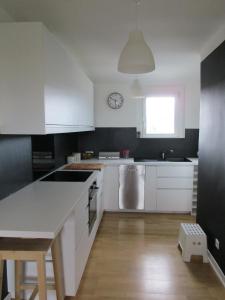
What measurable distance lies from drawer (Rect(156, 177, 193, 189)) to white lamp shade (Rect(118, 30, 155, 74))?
2.76 metres

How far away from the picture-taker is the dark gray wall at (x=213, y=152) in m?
2.34

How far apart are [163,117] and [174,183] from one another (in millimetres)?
1316

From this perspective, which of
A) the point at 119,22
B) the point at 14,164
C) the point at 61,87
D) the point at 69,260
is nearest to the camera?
the point at 69,260

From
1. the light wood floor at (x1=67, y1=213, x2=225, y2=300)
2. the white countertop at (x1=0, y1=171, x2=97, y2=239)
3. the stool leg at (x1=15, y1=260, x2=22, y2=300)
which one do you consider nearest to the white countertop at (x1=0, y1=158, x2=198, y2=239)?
the white countertop at (x1=0, y1=171, x2=97, y2=239)

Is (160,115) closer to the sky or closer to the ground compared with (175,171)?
closer to the sky

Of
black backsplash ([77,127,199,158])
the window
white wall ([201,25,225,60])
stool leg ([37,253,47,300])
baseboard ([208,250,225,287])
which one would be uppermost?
white wall ([201,25,225,60])

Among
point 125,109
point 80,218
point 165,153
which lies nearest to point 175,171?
point 165,153

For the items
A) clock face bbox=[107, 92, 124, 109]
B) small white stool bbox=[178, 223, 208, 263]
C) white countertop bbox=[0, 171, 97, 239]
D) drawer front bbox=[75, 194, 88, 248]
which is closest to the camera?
white countertop bbox=[0, 171, 97, 239]

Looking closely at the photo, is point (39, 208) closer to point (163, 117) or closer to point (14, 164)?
point (14, 164)

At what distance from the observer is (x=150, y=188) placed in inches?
163

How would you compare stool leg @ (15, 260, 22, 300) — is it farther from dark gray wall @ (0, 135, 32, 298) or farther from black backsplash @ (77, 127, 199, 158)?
black backsplash @ (77, 127, 199, 158)

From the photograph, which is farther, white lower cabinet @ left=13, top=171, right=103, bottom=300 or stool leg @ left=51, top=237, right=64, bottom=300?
white lower cabinet @ left=13, top=171, right=103, bottom=300

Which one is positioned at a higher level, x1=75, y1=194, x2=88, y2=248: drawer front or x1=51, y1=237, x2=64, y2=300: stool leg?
x1=75, y1=194, x2=88, y2=248: drawer front

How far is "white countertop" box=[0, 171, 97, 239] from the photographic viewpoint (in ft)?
4.88
